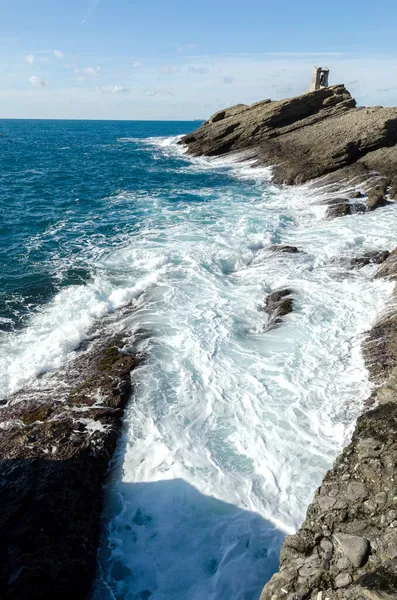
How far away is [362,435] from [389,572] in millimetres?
2344

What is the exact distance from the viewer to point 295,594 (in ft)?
14.7

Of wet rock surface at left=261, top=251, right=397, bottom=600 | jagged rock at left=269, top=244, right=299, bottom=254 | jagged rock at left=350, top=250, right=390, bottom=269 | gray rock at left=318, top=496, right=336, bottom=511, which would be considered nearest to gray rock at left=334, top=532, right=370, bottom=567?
wet rock surface at left=261, top=251, right=397, bottom=600

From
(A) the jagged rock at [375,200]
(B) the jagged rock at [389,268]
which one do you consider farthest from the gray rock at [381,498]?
(A) the jagged rock at [375,200]

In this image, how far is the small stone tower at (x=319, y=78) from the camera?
161 ft

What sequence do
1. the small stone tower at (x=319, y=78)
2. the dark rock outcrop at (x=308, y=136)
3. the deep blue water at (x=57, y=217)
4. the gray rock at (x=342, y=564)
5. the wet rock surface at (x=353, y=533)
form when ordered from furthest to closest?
1. the small stone tower at (x=319, y=78)
2. the dark rock outcrop at (x=308, y=136)
3. the deep blue water at (x=57, y=217)
4. the gray rock at (x=342, y=564)
5. the wet rock surface at (x=353, y=533)

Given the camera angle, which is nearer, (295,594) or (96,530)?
(295,594)

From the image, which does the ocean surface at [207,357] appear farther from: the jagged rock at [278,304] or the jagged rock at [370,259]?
the jagged rock at [370,259]

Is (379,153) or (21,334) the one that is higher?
(379,153)

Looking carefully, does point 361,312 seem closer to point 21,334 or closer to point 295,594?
point 295,594

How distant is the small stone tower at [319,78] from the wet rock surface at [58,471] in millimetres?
49738

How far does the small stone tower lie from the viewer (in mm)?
48969

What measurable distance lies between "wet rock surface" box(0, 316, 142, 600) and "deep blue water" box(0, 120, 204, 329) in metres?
4.63

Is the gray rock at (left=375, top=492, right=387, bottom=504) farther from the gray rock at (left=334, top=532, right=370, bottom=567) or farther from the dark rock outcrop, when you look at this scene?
the dark rock outcrop

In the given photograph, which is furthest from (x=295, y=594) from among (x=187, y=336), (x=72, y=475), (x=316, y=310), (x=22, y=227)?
(x=22, y=227)
